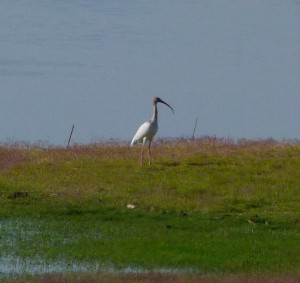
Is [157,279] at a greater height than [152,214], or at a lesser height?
lesser

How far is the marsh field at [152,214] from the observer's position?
14750 mm

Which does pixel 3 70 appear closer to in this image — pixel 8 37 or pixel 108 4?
pixel 8 37

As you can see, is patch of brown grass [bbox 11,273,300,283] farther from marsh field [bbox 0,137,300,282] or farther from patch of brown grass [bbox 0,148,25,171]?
patch of brown grass [bbox 0,148,25,171]

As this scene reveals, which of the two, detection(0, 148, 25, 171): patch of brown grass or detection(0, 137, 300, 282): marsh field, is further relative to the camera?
detection(0, 148, 25, 171): patch of brown grass

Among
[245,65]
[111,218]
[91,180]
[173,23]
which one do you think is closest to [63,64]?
[245,65]

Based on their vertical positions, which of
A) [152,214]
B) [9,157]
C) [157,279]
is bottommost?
[157,279]

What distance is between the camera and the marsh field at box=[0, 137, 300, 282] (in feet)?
48.4

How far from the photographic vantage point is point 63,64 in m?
53.2

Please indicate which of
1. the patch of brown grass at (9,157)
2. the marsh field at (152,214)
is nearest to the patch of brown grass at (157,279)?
the marsh field at (152,214)

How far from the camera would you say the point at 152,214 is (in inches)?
713

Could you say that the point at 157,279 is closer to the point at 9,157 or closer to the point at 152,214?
the point at 152,214

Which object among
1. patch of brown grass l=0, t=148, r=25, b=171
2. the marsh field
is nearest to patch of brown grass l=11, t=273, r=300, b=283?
the marsh field

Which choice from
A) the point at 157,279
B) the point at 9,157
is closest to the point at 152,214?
the point at 157,279

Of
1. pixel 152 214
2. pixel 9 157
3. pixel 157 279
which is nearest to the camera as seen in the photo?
pixel 157 279
